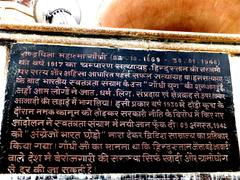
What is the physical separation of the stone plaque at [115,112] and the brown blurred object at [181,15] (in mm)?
741

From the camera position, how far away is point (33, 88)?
141 inches

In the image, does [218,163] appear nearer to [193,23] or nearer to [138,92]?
[138,92]

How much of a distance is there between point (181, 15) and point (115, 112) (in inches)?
64.4

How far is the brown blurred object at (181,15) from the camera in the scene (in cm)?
448

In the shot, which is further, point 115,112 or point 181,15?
point 181,15

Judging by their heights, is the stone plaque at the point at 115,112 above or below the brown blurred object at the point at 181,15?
below

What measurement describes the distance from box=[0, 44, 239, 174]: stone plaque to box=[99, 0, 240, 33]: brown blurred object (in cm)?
74

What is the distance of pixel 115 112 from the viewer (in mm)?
3605

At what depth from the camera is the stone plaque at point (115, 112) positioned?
339 cm

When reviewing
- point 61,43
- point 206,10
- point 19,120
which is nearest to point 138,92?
point 61,43

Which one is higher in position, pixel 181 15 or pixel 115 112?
pixel 181 15

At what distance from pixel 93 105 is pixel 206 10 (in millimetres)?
1933

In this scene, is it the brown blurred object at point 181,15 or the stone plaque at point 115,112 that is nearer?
the stone plaque at point 115,112

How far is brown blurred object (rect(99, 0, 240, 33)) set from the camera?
4.48 metres
